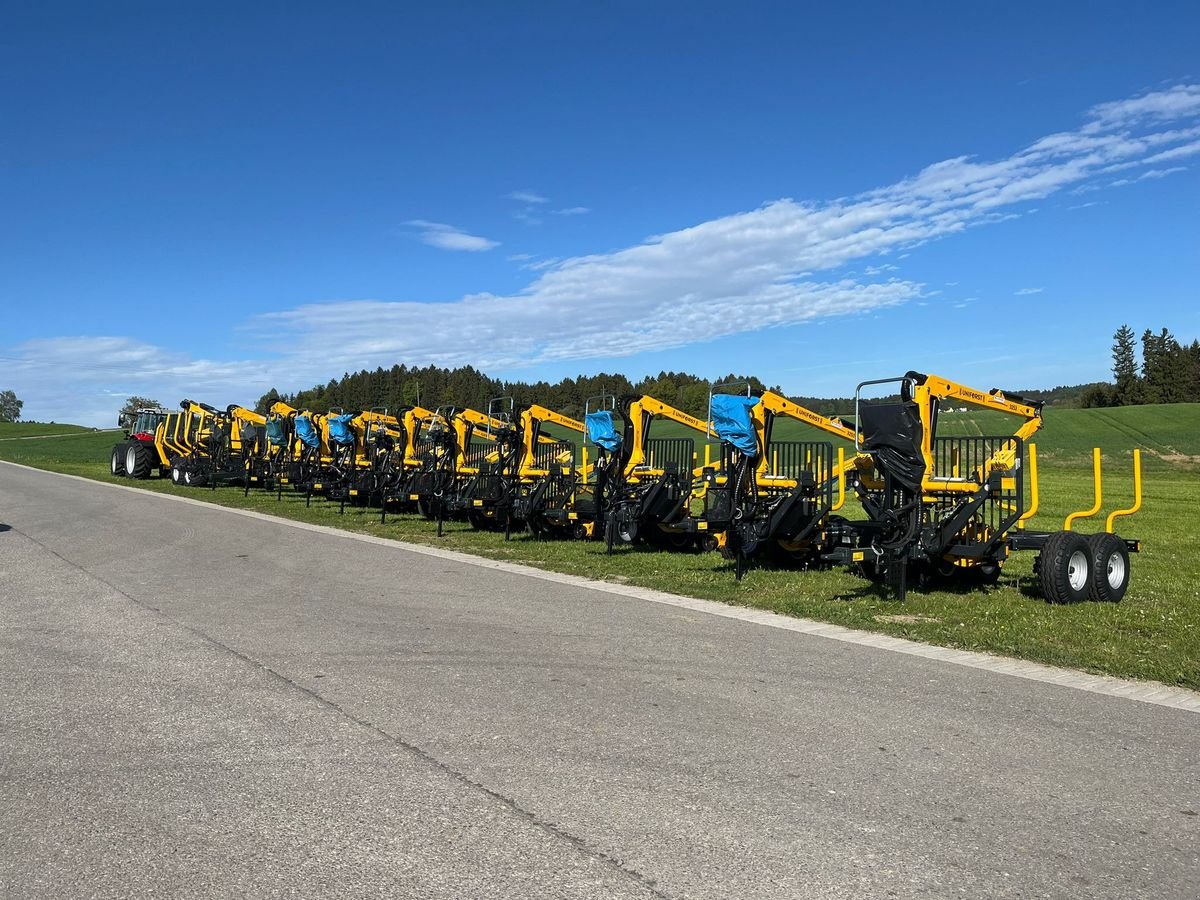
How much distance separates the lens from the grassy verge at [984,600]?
7.91m

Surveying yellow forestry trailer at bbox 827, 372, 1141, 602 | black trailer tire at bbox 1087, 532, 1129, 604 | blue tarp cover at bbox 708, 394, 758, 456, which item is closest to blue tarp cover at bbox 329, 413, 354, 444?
blue tarp cover at bbox 708, 394, 758, 456

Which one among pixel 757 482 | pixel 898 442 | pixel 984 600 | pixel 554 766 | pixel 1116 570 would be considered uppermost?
pixel 898 442

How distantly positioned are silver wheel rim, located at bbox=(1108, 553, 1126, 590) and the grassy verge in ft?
0.76

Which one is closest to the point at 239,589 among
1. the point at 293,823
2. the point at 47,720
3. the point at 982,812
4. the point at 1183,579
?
the point at 47,720

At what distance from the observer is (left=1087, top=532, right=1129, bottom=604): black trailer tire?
33.4ft

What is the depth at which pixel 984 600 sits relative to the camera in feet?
34.0

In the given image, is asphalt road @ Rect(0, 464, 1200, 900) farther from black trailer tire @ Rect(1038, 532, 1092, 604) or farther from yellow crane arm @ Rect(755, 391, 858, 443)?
yellow crane arm @ Rect(755, 391, 858, 443)

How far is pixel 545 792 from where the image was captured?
4.55m

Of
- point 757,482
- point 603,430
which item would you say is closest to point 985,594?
point 757,482

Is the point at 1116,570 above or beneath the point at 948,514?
beneath

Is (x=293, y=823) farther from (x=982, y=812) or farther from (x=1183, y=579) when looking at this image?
(x=1183, y=579)

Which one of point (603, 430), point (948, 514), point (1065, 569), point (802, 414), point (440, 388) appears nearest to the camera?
point (1065, 569)

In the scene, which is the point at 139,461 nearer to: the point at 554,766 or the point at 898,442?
the point at 898,442

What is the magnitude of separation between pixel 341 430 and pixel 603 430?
1160cm
